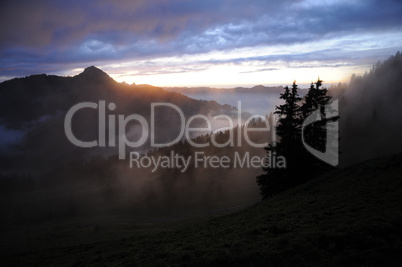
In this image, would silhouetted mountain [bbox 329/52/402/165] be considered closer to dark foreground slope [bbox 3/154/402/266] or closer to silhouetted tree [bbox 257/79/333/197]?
silhouetted tree [bbox 257/79/333/197]

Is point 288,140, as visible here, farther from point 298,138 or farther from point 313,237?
point 313,237

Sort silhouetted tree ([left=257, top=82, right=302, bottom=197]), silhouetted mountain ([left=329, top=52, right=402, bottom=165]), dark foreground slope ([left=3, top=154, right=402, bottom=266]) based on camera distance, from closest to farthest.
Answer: dark foreground slope ([left=3, top=154, right=402, bottom=266])
silhouetted tree ([left=257, top=82, right=302, bottom=197])
silhouetted mountain ([left=329, top=52, right=402, bottom=165])

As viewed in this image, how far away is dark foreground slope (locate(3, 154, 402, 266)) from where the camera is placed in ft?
41.5

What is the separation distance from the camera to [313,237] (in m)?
14.2

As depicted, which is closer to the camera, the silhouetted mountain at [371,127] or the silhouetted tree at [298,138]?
the silhouetted tree at [298,138]

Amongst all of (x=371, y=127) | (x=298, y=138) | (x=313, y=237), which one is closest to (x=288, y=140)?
(x=298, y=138)

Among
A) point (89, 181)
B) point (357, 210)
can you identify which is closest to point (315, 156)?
point (357, 210)

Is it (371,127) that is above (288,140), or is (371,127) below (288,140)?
below

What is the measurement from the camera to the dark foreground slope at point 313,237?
12.7m

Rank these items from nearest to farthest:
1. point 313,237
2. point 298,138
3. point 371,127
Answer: point 313,237 → point 298,138 → point 371,127

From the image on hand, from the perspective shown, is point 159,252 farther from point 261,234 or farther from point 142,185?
point 142,185

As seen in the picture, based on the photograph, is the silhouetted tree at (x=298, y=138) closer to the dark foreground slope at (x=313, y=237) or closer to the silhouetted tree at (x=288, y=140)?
the silhouetted tree at (x=288, y=140)

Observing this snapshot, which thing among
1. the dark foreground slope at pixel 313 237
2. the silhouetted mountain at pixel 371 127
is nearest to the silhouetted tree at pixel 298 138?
the dark foreground slope at pixel 313 237

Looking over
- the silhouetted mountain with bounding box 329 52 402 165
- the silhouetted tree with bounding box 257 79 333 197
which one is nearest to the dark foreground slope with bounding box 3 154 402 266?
the silhouetted tree with bounding box 257 79 333 197
